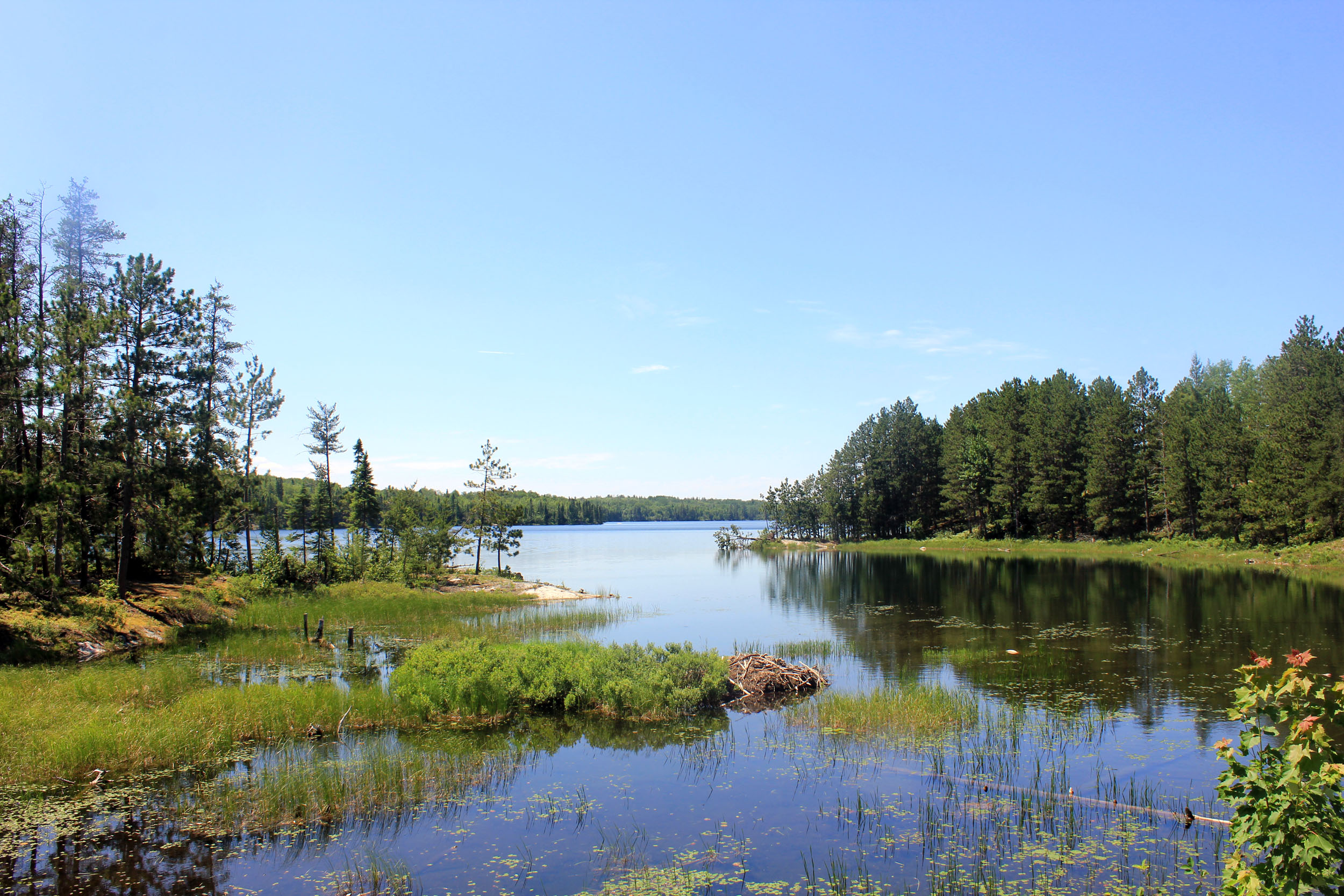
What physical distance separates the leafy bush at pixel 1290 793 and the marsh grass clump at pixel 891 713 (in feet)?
35.4

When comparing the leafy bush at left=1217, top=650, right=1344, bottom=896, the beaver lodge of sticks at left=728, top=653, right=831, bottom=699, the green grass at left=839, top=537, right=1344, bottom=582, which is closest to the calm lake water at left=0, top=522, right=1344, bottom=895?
the beaver lodge of sticks at left=728, top=653, right=831, bottom=699

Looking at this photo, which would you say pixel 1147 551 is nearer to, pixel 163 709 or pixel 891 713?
pixel 891 713

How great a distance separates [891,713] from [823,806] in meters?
5.67

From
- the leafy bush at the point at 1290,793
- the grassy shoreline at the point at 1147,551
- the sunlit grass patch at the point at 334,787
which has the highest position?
the leafy bush at the point at 1290,793

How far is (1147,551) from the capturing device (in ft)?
217

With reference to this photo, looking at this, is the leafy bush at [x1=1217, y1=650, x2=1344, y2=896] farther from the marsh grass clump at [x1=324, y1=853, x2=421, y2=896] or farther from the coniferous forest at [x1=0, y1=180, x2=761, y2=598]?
the coniferous forest at [x1=0, y1=180, x2=761, y2=598]

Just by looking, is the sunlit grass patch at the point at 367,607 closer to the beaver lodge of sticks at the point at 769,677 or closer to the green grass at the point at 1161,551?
the beaver lodge of sticks at the point at 769,677

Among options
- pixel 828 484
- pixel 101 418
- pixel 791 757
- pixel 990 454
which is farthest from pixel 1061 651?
pixel 828 484

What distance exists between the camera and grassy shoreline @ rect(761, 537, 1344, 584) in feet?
165

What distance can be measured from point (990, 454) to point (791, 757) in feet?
277

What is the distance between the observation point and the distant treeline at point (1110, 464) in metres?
55.9

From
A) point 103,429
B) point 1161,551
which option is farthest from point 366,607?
point 1161,551

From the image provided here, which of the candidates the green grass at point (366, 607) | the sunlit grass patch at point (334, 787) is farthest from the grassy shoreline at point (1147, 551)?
the sunlit grass patch at point (334, 787)

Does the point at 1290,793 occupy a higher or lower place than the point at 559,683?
higher
